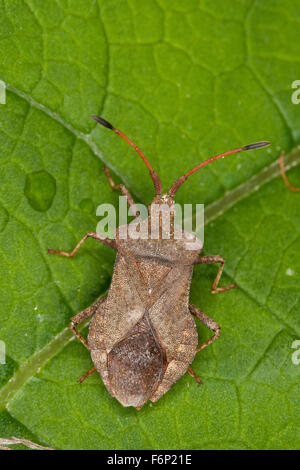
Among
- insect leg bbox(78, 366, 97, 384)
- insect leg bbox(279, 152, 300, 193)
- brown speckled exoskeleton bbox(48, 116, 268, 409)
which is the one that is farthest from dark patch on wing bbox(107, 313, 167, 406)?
insect leg bbox(279, 152, 300, 193)

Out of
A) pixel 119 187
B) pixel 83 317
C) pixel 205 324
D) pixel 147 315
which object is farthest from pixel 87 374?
pixel 119 187

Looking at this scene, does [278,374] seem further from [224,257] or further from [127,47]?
[127,47]

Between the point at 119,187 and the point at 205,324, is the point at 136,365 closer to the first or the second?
the point at 205,324

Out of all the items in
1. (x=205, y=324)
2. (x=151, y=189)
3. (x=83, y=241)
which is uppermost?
(x=151, y=189)

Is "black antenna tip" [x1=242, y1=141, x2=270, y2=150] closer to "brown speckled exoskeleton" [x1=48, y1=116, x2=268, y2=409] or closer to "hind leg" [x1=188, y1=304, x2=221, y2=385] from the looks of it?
"brown speckled exoskeleton" [x1=48, y1=116, x2=268, y2=409]

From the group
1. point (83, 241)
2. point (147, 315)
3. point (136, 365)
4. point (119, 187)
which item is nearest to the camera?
point (136, 365)

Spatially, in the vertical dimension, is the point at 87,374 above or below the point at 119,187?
below

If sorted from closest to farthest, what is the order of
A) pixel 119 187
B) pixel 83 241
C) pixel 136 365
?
pixel 136 365 → pixel 83 241 → pixel 119 187

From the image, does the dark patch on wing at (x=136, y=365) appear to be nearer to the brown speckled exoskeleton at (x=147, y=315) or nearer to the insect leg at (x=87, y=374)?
the brown speckled exoskeleton at (x=147, y=315)
